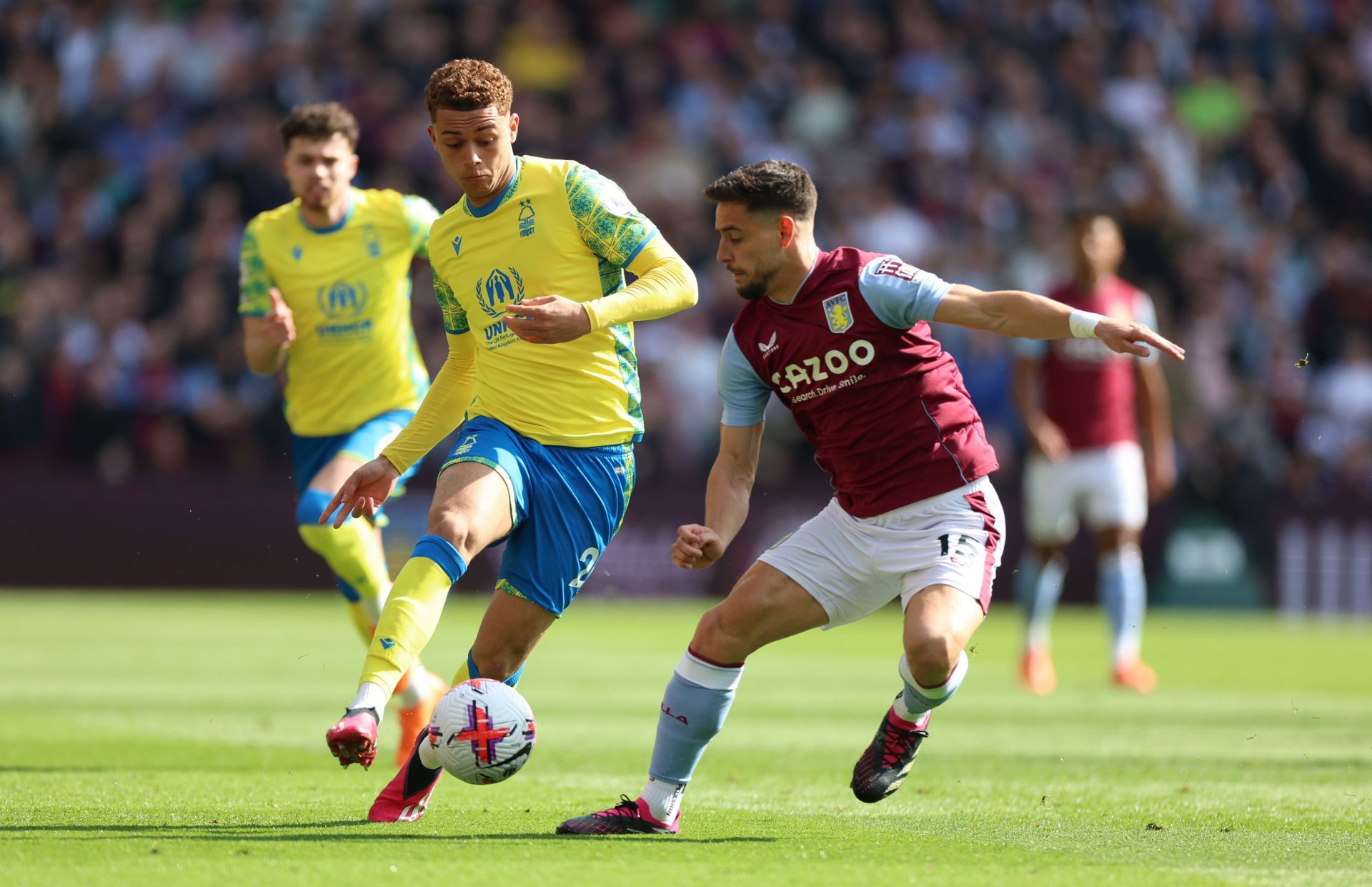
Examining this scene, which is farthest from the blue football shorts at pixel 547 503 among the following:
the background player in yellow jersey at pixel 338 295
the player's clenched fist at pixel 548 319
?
the background player in yellow jersey at pixel 338 295

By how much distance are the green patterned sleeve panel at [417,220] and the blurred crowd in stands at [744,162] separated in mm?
10673

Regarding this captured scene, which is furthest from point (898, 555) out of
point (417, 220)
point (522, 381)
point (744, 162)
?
point (744, 162)

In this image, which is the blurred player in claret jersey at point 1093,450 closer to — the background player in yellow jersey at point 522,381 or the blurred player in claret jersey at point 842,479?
the blurred player in claret jersey at point 842,479

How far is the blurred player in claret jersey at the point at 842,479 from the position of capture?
19.5ft

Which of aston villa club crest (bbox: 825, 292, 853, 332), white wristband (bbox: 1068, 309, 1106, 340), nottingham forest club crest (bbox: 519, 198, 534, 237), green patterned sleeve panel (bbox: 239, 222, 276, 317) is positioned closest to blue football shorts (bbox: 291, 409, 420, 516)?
green patterned sleeve panel (bbox: 239, 222, 276, 317)

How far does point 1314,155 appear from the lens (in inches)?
866

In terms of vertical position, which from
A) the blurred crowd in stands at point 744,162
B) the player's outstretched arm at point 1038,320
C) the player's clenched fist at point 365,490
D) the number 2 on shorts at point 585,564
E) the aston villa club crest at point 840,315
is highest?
the player's outstretched arm at point 1038,320

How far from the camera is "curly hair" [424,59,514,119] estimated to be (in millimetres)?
5996

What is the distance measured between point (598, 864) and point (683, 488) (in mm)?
13959

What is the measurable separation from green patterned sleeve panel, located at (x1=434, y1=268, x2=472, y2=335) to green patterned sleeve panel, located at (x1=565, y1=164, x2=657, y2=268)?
1.86ft

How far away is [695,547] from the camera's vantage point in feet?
18.9

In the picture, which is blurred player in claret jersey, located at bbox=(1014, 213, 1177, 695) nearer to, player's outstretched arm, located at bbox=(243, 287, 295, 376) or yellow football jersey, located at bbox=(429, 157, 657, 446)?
player's outstretched arm, located at bbox=(243, 287, 295, 376)

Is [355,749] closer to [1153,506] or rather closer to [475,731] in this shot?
[475,731]

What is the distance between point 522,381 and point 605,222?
65cm
